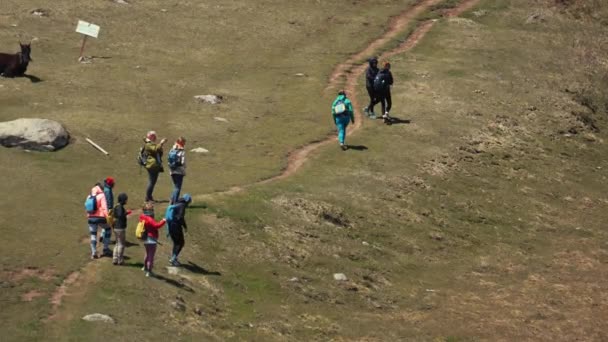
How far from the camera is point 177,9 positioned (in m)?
80.5

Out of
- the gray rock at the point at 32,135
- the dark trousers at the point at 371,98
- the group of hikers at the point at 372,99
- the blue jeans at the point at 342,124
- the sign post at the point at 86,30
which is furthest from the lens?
the sign post at the point at 86,30

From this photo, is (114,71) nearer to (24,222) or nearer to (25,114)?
(25,114)

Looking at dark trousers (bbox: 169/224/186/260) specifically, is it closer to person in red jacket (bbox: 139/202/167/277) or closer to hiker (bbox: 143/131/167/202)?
person in red jacket (bbox: 139/202/167/277)

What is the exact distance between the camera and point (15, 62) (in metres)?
58.8

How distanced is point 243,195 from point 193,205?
3.34m

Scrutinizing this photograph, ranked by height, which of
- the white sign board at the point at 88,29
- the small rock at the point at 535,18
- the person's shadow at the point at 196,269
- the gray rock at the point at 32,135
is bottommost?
the gray rock at the point at 32,135

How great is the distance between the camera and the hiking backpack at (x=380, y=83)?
57.1m

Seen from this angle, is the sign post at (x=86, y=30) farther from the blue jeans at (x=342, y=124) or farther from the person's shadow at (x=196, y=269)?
the person's shadow at (x=196, y=269)

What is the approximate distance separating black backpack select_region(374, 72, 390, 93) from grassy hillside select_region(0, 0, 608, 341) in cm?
230

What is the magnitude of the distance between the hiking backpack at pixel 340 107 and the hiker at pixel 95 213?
1916 cm

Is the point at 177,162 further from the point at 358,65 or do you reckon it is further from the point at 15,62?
the point at 358,65

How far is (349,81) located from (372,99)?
977 cm

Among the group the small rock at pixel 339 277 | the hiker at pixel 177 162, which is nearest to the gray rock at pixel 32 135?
the hiker at pixel 177 162

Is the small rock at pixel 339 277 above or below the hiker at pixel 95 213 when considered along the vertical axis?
below
